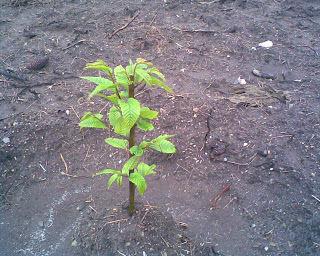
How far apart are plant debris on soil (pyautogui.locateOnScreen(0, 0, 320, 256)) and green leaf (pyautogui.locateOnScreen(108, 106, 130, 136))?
885 millimetres

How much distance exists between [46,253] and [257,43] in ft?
11.2

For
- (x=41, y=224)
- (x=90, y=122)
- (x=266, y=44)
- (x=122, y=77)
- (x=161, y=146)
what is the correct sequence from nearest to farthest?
(x=122, y=77)
(x=90, y=122)
(x=161, y=146)
(x=41, y=224)
(x=266, y=44)

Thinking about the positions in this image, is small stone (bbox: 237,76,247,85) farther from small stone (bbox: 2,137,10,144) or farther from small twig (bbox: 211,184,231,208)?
small stone (bbox: 2,137,10,144)

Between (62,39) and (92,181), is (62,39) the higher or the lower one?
the higher one

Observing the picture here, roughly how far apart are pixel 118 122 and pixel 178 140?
1364mm

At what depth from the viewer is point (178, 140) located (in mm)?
3355

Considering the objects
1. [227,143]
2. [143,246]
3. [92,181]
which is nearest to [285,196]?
[227,143]

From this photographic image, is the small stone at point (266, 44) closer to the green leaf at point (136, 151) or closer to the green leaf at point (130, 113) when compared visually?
the green leaf at point (136, 151)

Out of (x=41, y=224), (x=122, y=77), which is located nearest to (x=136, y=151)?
(x=122, y=77)

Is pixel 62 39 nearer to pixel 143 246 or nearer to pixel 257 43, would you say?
pixel 257 43

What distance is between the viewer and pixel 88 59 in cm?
435

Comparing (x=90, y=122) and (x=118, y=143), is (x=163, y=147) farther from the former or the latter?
(x=90, y=122)

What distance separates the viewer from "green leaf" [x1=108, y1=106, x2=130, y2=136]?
6.60ft

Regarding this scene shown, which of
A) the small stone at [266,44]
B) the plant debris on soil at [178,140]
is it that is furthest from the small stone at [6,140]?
the small stone at [266,44]
